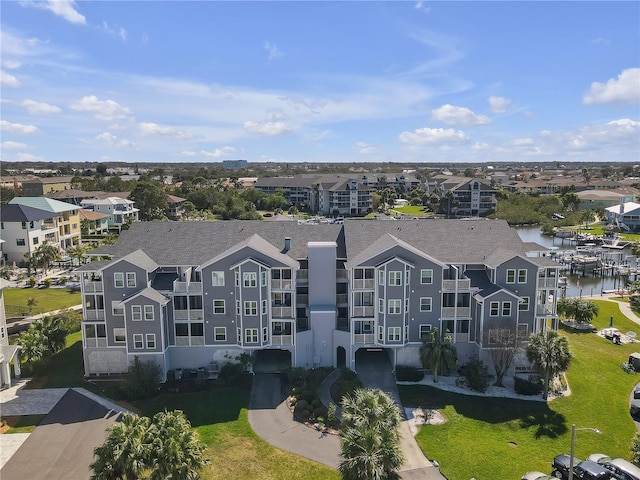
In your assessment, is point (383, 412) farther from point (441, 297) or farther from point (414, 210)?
point (414, 210)

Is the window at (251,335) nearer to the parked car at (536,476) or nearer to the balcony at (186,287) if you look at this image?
the balcony at (186,287)

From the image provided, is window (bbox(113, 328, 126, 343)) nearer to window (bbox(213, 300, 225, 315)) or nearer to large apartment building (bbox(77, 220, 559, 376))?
large apartment building (bbox(77, 220, 559, 376))

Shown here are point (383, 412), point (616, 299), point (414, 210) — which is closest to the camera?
point (383, 412)

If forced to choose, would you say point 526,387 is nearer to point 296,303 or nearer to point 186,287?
point 296,303

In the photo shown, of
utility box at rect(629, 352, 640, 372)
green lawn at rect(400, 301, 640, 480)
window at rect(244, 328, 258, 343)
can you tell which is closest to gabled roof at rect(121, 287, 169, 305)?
window at rect(244, 328, 258, 343)

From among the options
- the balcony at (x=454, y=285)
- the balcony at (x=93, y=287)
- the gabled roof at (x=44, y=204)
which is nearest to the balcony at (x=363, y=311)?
the balcony at (x=454, y=285)

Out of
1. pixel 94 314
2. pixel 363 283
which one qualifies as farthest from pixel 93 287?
pixel 363 283

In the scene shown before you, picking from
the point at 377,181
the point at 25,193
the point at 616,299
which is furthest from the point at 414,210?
the point at 25,193
